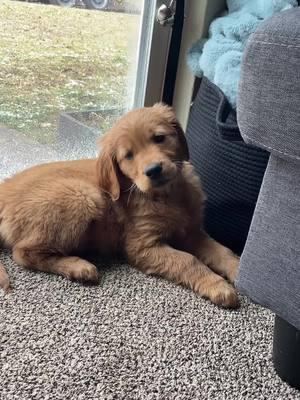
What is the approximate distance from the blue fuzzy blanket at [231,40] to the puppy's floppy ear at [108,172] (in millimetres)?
410

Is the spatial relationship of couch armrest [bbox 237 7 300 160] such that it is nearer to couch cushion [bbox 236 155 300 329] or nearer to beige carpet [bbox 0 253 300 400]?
couch cushion [bbox 236 155 300 329]

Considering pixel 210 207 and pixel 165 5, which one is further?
pixel 165 5

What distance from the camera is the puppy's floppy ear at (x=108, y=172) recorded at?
1470 millimetres

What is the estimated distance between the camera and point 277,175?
39.7 inches

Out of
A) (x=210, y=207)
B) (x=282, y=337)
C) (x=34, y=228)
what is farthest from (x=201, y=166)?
(x=282, y=337)

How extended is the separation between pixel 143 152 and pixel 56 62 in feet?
2.04

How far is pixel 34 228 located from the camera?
1454 millimetres

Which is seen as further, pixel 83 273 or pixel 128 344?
pixel 83 273

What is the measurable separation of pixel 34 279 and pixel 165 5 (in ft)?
3.58

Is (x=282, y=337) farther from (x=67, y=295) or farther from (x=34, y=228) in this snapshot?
(x=34, y=228)

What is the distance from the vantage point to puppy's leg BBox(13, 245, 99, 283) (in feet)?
4.71

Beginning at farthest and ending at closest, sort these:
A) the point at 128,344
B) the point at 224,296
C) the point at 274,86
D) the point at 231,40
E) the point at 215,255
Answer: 1. the point at 231,40
2. the point at 215,255
3. the point at 224,296
4. the point at 128,344
5. the point at 274,86

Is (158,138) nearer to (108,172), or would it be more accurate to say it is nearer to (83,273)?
(108,172)

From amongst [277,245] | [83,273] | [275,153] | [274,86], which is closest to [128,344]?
[83,273]
